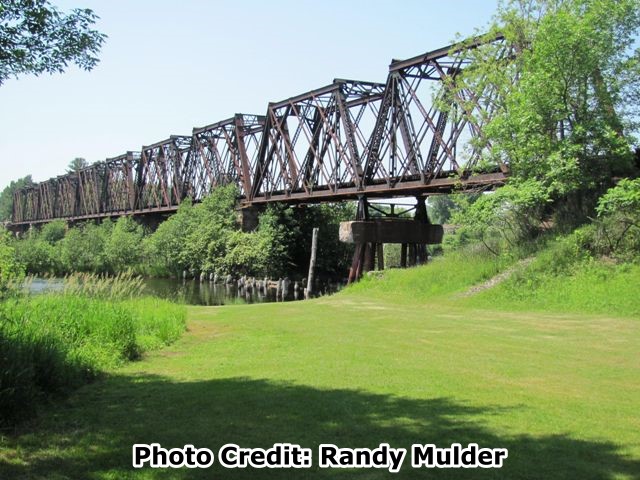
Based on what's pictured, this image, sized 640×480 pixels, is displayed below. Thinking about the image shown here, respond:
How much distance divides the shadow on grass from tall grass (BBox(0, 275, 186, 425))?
0.50 meters

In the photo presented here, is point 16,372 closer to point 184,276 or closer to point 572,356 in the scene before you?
point 572,356

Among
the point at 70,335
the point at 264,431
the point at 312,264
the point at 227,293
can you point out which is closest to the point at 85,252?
the point at 227,293

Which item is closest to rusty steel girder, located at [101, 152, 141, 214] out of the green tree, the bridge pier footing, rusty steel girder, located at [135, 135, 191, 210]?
rusty steel girder, located at [135, 135, 191, 210]

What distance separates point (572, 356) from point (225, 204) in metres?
48.6

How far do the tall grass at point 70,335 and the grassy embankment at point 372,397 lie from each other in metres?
0.38

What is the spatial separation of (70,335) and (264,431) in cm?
597

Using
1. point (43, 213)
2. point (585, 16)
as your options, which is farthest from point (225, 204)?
point (43, 213)

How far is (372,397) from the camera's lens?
23.8 ft

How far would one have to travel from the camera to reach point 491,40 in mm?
25375

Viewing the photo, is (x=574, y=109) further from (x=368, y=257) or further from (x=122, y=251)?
(x=122, y=251)

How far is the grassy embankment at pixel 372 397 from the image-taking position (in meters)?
5.47

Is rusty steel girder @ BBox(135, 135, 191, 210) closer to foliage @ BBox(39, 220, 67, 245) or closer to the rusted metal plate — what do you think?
foliage @ BBox(39, 220, 67, 245)

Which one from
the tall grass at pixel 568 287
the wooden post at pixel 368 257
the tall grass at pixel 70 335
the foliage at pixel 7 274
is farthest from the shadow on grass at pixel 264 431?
the wooden post at pixel 368 257

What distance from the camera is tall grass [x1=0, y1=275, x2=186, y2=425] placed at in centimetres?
709
